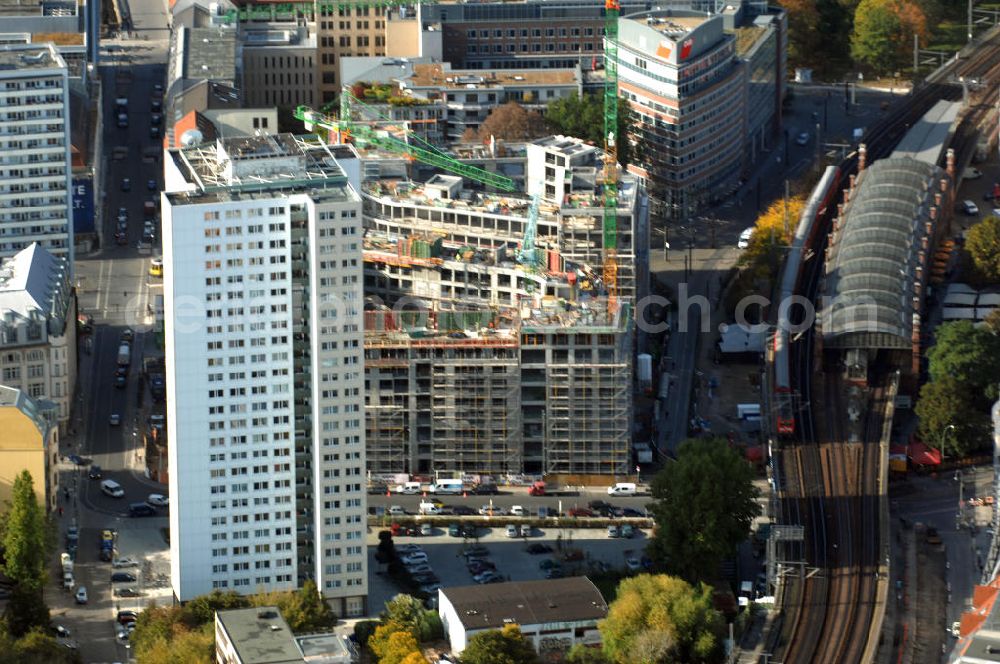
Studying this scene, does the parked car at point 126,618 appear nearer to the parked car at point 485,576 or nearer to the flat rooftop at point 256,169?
the parked car at point 485,576

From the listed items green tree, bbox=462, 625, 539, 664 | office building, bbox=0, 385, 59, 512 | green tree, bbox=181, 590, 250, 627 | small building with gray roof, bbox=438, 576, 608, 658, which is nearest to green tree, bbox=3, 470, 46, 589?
office building, bbox=0, 385, 59, 512

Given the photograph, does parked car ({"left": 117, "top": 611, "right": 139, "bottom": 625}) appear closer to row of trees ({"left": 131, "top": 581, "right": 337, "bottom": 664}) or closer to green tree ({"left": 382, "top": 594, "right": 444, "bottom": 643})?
row of trees ({"left": 131, "top": 581, "right": 337, "bottom": 664})

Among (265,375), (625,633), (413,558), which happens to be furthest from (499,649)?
(265,375)

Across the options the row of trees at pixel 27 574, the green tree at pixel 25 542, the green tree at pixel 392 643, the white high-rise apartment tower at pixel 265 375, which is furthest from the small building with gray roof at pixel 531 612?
the green tree at pixel 25 542

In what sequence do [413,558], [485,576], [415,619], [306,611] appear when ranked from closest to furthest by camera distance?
[306,611] → [415,619] → [485,576] → [413,558]

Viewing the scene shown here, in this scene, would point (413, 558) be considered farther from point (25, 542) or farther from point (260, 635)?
point (25, 542)

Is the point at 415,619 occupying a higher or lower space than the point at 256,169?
lower
